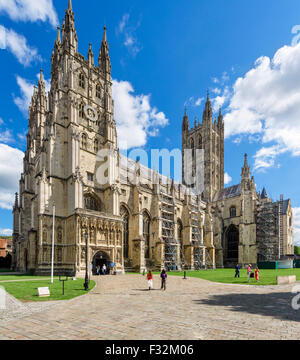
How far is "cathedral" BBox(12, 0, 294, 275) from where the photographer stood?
3144 cm

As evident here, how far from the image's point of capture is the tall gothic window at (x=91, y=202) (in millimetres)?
35628

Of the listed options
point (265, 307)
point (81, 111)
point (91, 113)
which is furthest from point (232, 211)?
point (265, 307)

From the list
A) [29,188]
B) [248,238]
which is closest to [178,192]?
[248,238]

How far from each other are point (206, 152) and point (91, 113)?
42.4 meters

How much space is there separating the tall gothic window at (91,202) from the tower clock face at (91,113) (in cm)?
1268

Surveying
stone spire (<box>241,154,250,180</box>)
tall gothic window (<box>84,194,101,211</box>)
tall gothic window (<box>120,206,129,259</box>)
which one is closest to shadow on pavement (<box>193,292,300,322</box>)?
tall gothic window (<box>84,194,101,211</box>)

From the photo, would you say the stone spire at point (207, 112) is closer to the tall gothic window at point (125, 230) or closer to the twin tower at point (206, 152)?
the twin tower at point (206, 152)

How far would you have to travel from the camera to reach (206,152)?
241 feet

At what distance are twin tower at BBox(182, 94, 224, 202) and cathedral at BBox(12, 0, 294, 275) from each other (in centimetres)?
1009

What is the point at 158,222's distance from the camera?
42094mm

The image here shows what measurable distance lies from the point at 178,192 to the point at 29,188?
96.9ft

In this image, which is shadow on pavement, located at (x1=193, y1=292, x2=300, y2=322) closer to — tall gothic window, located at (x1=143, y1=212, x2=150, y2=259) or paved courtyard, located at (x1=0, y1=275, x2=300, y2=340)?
paved courtyard, located at (x1=0, y1=275, x2=300, y2=340)

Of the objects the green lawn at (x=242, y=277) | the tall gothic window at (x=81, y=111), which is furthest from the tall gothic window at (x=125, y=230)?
the tall gothic window at (x=81, y=111)
